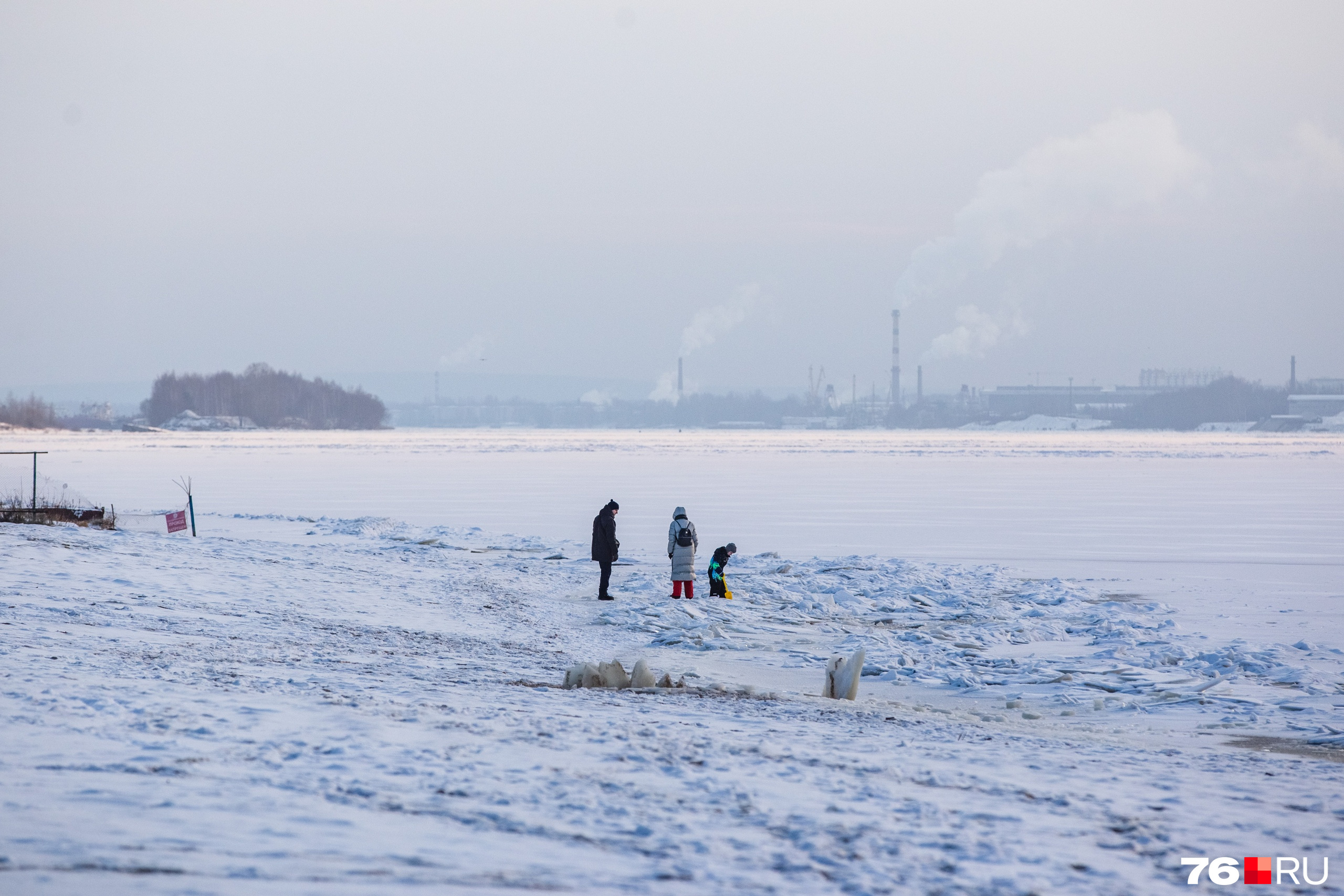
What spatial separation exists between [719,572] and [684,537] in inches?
28.8

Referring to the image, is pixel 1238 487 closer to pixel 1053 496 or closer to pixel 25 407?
pixel 1053 496

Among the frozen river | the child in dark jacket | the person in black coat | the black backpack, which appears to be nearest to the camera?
the black backpack

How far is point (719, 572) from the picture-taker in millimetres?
16000

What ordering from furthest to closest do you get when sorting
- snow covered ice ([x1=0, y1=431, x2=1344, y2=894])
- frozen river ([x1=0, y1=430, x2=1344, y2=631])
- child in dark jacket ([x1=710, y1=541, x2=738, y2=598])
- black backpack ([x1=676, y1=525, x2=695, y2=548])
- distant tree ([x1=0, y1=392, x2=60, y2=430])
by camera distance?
distant tree ([x1=0, y1=392, x2=60, y2=430])
frozen river ([x1=0, y1=430, x2=1344, y2=631])
child in dark jacket ([x1=710, y1=541, x2=738, y2=598])
black backpack ([x1=676, y1=525, x2=695, y2=548])
snow covered ice ([x1=0, y1=431, x2=1344, y2=894])

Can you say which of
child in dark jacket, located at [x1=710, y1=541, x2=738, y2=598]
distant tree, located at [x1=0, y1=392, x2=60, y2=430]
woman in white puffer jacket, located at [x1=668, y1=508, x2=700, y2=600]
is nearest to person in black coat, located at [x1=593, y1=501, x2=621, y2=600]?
woman in white puffer jacket, located at [x1=668, y1=508, x2=700, y2=600]

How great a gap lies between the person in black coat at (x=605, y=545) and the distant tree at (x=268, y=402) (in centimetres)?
17116

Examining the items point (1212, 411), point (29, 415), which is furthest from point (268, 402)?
point (1212, 411)

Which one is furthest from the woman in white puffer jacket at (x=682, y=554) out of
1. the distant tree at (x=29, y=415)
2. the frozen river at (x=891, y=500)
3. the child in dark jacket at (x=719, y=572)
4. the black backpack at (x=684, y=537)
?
the distant tree at (x=29, y=415)

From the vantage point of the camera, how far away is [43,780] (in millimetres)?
5742

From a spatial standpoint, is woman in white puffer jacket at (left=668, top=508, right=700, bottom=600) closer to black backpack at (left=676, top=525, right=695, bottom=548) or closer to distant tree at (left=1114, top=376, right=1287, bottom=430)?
black backpack at (left=676, top=525, right=695, bottom=548)

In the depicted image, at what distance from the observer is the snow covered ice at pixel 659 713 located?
5.18 m

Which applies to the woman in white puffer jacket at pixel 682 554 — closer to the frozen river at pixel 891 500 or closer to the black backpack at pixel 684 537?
the black backpack at pixel 684 537

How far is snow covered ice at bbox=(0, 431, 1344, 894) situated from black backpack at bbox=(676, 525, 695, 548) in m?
0.73

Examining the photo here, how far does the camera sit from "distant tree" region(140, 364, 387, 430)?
179625 millimetres
